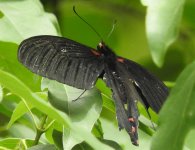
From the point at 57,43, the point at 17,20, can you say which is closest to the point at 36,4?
the point at 17,20

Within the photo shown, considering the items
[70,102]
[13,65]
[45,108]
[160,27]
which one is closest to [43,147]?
[70,102]

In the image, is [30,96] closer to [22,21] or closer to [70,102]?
[70,102]

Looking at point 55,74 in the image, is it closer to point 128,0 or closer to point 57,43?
point 57,43

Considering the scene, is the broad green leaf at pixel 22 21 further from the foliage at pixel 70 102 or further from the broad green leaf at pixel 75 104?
the broad green leaf at pixel 75 104

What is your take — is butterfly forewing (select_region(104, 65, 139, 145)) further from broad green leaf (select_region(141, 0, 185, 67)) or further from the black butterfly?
broad green leaf (select_region(141, 0, 185, 67))

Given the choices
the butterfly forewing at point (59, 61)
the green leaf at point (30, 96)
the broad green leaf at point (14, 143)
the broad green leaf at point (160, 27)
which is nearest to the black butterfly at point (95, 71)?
the butterfly forewing at point (59, 61)

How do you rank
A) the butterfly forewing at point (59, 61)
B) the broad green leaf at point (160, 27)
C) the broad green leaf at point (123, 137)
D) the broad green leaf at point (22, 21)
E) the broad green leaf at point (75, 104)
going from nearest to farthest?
the broad green leaf at point (160, 27) < the broad green leaf at point (75, 104) < the butterfly forewing at point (59, 61) < the broad green leaf at point (123, 137) < the broad green leaf at point (22, 21)
